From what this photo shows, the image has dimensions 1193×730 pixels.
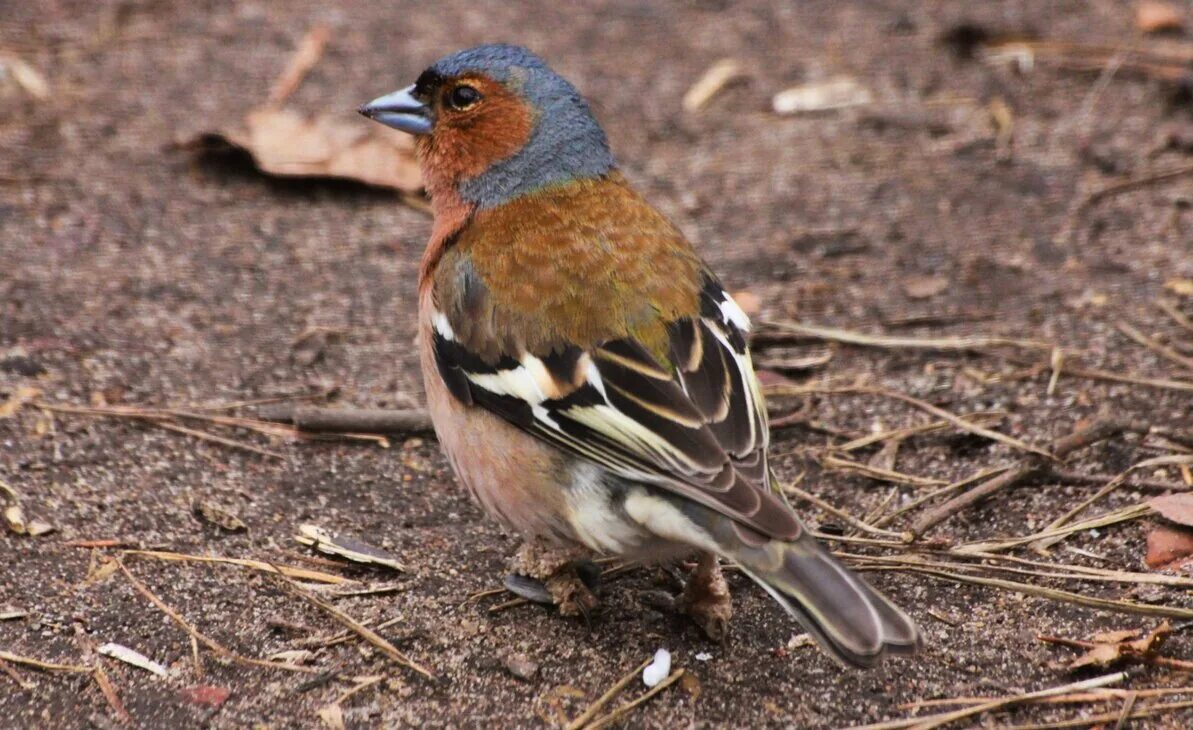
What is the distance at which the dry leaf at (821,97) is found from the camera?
753 centimetres

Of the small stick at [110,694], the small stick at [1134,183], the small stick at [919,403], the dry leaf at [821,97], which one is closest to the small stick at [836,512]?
the small stick at [919,403]

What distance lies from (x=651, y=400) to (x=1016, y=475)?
56.3 inches

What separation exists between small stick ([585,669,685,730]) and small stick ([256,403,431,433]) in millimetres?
1626

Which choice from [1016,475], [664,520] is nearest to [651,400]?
[664,520]

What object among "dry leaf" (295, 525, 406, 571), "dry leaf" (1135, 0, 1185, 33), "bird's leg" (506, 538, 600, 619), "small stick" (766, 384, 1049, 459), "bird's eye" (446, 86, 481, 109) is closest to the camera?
"bird's leg" (506, 538, 600, 619)

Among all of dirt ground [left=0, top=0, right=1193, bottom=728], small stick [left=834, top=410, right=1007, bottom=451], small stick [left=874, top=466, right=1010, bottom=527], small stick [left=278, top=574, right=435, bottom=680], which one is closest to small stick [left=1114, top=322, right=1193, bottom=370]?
dirt ground [left=0, top=0, right=1193, bottom=728]

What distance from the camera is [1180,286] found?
5.77 meters

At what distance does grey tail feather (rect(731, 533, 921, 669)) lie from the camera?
11.0 ft

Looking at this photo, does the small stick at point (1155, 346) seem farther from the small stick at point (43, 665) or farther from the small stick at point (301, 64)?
the small stick at point (301, 64)

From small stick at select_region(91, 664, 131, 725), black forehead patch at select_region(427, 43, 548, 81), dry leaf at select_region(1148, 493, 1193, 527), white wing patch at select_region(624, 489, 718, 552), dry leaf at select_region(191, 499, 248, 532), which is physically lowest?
dry leaf at select_region(191, 499, 248, 532)

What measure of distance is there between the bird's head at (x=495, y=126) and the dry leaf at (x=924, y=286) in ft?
5.35

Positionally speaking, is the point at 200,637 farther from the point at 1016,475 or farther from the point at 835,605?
the point at 1016,475

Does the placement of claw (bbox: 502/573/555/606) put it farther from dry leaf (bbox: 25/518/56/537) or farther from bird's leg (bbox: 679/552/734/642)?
dry leaf (bbox: 25/518/56/537)

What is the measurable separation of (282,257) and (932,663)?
3.55 m
